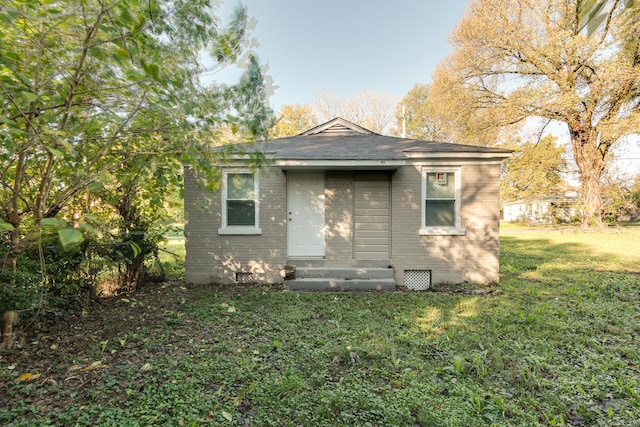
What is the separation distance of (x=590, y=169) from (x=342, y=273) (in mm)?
19270

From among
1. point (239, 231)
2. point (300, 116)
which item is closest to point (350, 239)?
point (239, 231)

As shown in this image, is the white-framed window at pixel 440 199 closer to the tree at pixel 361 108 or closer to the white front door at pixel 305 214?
the white front door at pixel 305 214

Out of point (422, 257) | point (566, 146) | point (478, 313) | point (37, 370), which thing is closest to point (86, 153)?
point (37, 370)

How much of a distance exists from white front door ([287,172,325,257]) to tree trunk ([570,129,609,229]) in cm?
1854

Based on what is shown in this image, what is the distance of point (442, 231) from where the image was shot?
675 centimetres

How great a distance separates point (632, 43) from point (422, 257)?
57.6 feet

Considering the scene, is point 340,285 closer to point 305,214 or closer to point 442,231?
point 305,214

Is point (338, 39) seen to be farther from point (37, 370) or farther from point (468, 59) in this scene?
point (37, 370)

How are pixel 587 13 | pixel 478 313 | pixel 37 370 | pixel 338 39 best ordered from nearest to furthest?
1. pixel 37 370
2. pixel 478 313
3. pixel 587 13
4. pixel 338 39

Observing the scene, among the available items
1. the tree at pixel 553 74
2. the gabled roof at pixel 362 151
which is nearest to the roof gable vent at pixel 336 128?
the gabled roof at pixel 362 151

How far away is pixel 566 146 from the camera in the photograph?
1956 centimetres

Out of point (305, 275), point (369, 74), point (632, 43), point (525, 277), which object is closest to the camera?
point (305, 275)

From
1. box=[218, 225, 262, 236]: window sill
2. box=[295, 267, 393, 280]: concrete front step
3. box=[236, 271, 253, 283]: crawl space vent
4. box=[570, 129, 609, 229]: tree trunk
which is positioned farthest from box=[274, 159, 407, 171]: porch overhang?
box=[570, 129, 609, 229]: tree trunk

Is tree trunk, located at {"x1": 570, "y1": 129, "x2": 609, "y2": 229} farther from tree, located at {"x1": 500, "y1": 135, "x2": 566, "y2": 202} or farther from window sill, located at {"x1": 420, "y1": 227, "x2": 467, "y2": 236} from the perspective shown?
window sill, located at {"x1": 420, "y1": 227, "x2": 467, "y2": 236}
